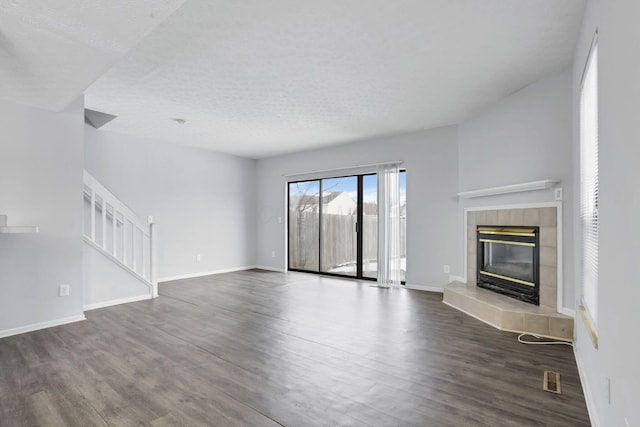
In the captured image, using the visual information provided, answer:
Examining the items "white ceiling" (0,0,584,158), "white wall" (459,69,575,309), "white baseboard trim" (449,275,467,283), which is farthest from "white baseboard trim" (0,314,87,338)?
"white wall" (459,69,575,309)

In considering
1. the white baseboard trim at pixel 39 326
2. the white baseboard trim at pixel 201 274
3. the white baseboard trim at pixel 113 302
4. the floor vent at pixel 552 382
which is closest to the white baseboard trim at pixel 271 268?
the white baseboard trim at pixel 201 274

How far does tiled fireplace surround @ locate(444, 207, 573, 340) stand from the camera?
324 cm

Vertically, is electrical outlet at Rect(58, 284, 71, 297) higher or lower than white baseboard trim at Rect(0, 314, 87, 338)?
higher

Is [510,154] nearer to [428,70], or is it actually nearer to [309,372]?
[428,70]

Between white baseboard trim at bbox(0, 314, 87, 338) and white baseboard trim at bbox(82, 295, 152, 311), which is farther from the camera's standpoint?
white baseboard trim at bbox(82, 295, 152, 311)

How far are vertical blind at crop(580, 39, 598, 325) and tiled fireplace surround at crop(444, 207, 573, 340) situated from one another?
75 cm

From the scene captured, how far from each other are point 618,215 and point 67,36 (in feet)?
10.4

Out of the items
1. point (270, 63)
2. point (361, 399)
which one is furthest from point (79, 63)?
point (361, 399)

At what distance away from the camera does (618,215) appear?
1393 mm

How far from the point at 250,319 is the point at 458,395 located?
241 centimetres

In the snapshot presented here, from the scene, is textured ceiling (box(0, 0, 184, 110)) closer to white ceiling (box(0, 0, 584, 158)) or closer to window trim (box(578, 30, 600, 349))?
white ceiling (box(0, 0, 584, 158))

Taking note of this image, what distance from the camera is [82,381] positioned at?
7.84 ft

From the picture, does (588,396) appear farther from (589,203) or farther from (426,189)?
(426,189)

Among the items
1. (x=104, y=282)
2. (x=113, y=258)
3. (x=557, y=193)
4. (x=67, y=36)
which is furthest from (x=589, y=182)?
(x=104, y=282)
